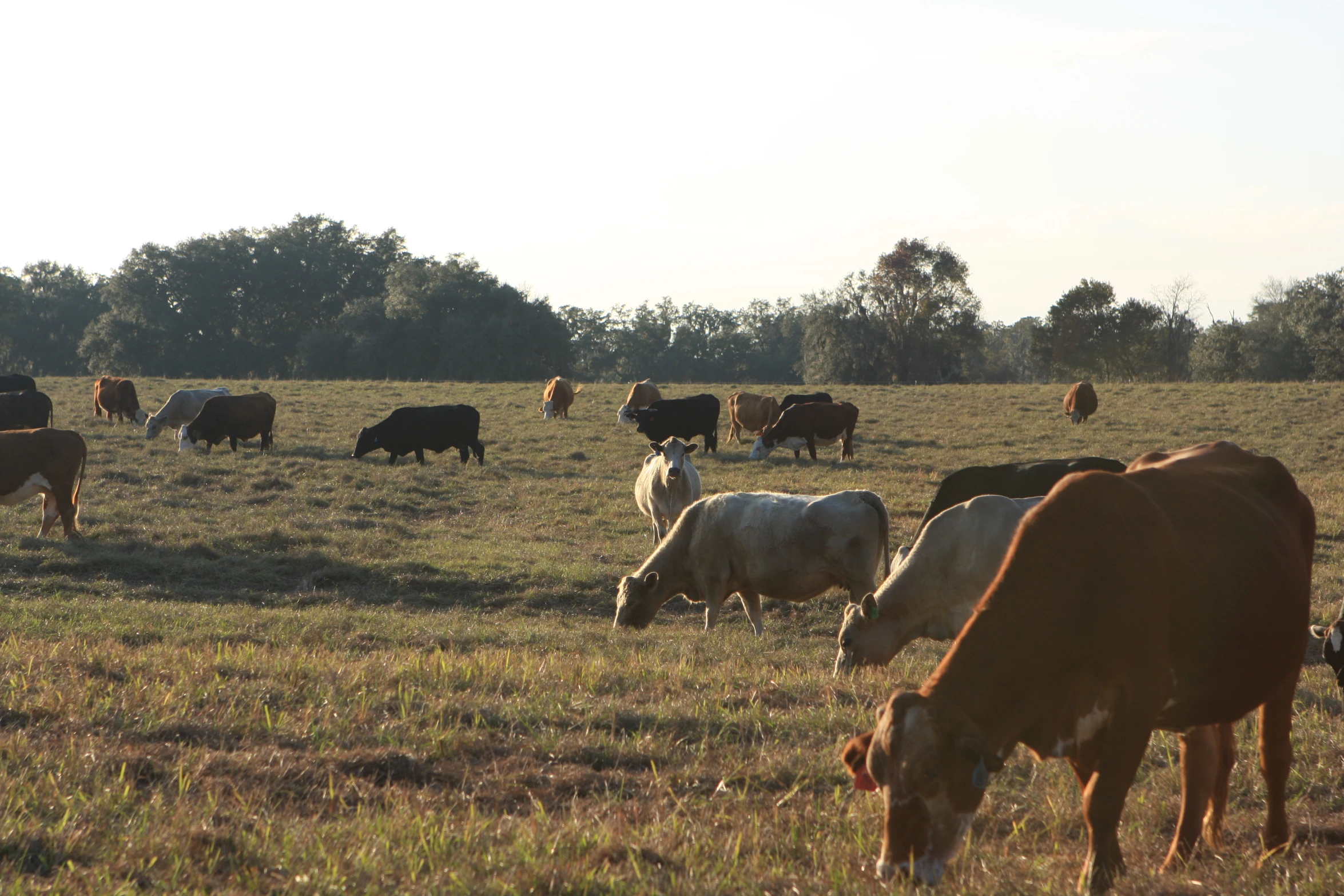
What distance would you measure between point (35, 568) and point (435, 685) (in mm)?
9008

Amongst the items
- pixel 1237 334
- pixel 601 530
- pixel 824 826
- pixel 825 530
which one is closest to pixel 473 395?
pixel 601 530

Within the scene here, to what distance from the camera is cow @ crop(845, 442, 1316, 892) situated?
3.58m

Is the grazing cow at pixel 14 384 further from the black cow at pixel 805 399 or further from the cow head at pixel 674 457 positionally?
the cow head at pixel 674 457

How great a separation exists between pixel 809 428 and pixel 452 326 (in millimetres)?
39753

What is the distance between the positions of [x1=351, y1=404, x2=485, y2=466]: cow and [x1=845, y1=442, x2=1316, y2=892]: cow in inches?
867

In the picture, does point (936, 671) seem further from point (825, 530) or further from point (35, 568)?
point (35, 568)

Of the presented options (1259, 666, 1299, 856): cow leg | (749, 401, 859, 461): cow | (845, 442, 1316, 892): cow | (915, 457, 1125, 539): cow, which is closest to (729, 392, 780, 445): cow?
(749, 401, 859, 461): cow

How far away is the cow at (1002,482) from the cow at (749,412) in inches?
745

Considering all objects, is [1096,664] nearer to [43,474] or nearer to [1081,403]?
[43,474]

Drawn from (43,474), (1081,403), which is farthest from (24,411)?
(1081,403)

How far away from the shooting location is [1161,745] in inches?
228

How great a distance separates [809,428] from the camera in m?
26.2

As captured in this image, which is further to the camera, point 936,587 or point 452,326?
point 452,326

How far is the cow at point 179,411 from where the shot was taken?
28.0 metres
